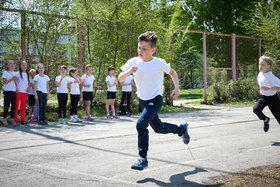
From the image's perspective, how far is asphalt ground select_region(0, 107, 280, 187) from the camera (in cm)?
420

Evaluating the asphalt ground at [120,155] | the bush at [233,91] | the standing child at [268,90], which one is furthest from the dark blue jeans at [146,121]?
the bush at [233,91]

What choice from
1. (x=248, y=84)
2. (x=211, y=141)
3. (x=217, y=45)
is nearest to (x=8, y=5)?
(x=211, y=141)

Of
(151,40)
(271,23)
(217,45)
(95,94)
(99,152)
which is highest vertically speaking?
(271,23)

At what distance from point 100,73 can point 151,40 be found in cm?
853

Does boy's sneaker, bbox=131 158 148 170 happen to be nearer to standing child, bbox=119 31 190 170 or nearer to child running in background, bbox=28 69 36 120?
standing child, bbox=119 31 190 170

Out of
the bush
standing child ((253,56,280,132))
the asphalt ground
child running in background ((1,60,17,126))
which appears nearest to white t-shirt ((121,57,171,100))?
the asphalt ground

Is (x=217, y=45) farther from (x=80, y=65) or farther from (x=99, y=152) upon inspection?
(x=99, y=152)

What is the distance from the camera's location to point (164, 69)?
4.85 m

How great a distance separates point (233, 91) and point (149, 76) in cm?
1406

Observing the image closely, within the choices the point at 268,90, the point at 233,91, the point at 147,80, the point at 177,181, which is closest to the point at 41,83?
the point at 147,80

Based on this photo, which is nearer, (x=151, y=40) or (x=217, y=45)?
(x=151, y=40)

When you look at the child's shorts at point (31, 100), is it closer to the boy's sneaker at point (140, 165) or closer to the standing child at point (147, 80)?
the standing child at point (147, 80)

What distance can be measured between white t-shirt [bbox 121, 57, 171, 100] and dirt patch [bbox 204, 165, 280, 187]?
1408 millimetres

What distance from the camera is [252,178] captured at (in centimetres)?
404
